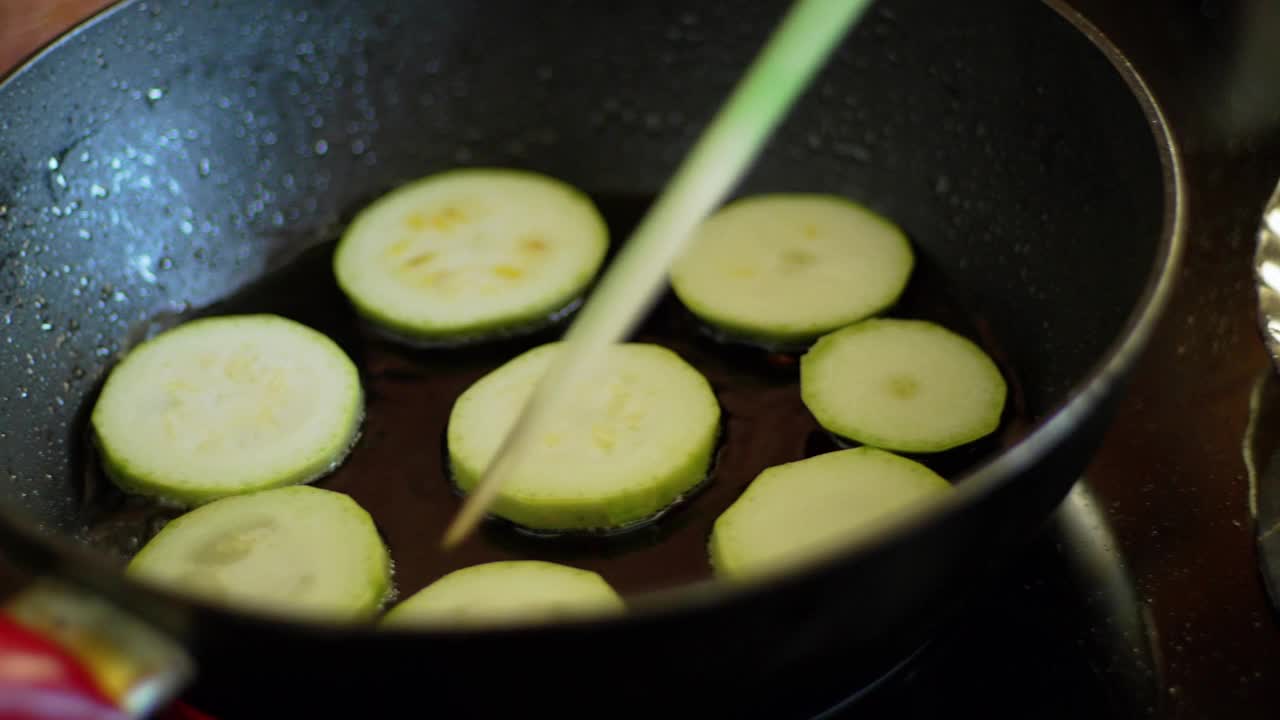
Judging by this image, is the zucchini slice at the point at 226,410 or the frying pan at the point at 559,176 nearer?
the frying pan at the point at 559,176

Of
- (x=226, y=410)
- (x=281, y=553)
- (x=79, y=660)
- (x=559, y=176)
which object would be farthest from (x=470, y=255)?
(x=79, y=660)

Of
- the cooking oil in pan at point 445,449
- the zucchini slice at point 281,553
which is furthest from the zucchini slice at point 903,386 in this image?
the zucchini slice at point 281,553

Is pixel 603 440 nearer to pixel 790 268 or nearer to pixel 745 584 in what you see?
pixel 790 268

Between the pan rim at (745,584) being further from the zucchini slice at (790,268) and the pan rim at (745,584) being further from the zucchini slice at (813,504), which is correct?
the zucchini slice at (790,268)

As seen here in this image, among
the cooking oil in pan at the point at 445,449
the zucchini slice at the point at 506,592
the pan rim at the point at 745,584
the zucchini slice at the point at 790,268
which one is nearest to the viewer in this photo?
the pan rim at the point at 745,584

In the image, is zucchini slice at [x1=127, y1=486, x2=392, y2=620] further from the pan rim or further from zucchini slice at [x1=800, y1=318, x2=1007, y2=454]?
zucchini slice at [x1=800, y1=318, x2=1007, y2=454]

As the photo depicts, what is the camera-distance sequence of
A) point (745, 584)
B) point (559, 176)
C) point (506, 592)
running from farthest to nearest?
point (559, 176) → point (506, 592) → point (745, 584)

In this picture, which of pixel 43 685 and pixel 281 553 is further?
pixel 281 553
